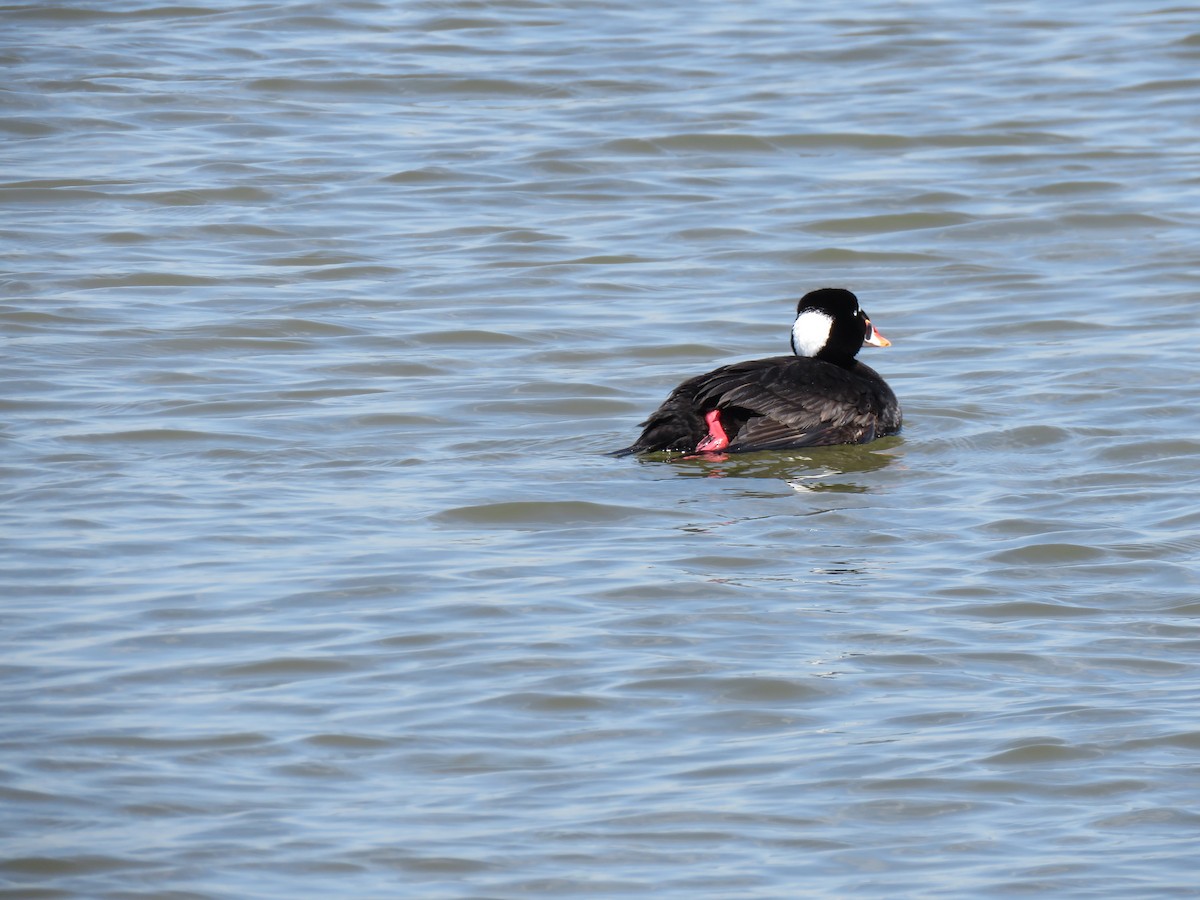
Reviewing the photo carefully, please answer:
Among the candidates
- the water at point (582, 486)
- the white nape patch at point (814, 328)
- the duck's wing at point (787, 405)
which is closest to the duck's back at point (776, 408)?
the duck's wing at point (787, 405)

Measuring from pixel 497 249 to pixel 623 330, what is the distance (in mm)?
2017

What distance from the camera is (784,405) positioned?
9508 mm

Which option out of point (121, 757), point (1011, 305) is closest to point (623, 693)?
point (121, 757)

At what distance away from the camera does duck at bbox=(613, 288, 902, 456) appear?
363 inches

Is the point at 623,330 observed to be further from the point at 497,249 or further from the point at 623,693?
the point at 623,693

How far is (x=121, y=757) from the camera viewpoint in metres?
5.84

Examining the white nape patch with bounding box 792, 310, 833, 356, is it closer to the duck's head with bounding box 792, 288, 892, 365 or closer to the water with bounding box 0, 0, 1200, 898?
the duck's head with bounding box 792, 288, 892, 365

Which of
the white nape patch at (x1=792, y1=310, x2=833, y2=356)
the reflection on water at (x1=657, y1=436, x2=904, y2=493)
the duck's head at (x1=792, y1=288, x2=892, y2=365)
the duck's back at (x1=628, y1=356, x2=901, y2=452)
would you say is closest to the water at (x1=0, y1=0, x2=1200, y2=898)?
the reflection on water at (x1=657, y1=436, x2=904, y2=493)

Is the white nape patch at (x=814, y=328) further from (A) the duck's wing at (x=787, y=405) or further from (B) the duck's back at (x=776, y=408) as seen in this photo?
(A) the duck's wing at (x=787, y=405)

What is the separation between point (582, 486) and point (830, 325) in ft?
6.66

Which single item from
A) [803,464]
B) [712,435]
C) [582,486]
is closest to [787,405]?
[803,464]

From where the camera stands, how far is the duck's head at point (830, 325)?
10.2m

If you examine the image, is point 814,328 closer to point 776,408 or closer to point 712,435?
point 776,408

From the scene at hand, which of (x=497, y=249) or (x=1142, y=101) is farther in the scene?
(x=1142, y=101)
